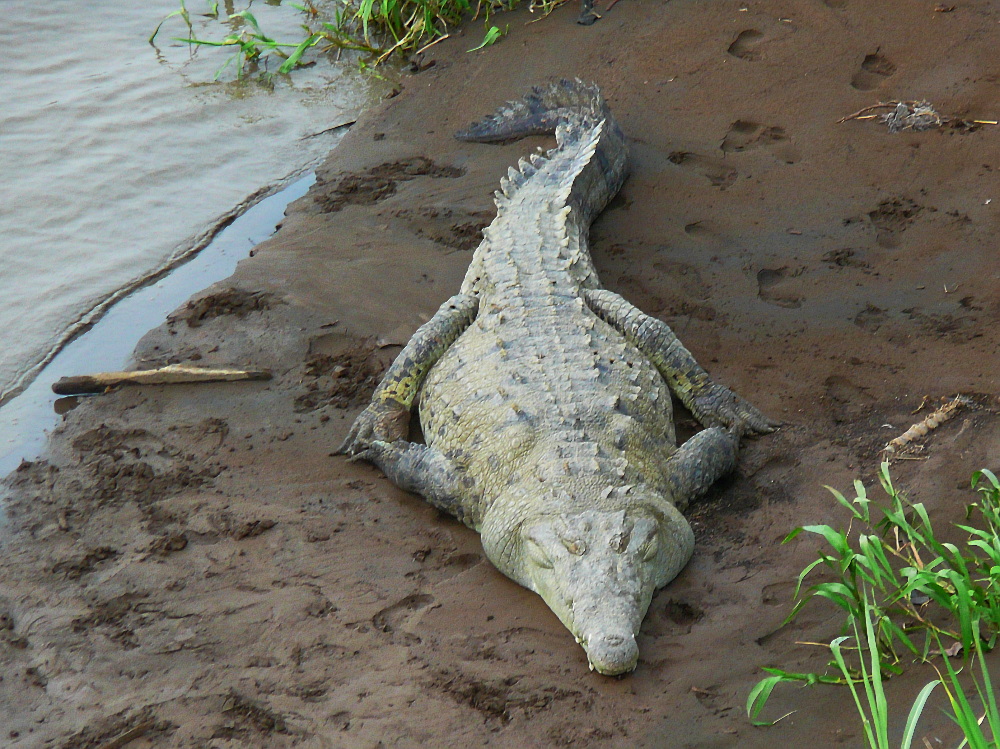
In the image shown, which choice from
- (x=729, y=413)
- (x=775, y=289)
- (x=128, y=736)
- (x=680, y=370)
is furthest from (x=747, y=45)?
(x=128, y=736)

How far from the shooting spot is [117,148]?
285 inches

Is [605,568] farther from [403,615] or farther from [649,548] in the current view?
[403,615]

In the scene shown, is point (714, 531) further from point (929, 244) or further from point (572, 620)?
point (929, 244)

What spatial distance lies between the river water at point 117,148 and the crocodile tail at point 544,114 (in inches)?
55.9

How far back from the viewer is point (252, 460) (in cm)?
439

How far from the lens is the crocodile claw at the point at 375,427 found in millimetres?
4379

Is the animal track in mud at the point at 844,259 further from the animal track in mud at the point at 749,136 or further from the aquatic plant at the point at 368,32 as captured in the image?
the aquatic plant at the point at 368,32

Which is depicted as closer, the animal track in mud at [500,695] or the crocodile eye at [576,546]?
the animal track in mud at [500,695]

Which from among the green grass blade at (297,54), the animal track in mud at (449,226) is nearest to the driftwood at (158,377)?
the animal track in mud at (449,226)

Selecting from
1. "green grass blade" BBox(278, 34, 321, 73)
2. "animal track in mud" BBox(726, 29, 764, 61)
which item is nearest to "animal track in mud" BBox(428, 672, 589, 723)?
"animal track in mud" BBox(726, 29, 764, 61)

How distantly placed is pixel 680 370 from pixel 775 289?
3.48 feet

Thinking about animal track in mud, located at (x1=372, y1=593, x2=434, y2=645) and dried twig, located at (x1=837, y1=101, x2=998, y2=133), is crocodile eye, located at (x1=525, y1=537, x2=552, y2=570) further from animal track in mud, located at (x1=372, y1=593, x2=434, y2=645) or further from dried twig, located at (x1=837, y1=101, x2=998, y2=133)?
dried twig, located at (x1=837, y1=101, x2=998, y2=133)

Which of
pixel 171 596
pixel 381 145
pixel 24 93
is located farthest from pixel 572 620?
pixel 24 93

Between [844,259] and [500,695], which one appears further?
[844,259]
